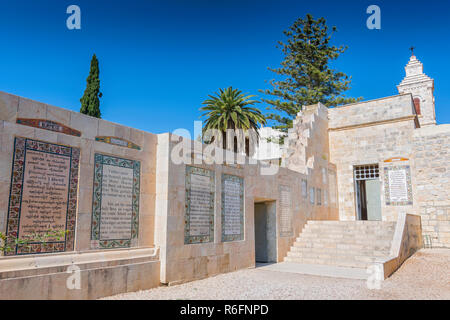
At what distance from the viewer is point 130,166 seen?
698 centimetres

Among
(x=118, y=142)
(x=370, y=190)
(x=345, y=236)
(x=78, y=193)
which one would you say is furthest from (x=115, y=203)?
(x=370, y=190)

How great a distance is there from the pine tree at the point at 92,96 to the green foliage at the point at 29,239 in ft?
45.8

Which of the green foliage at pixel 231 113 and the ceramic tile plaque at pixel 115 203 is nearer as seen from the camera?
the ceramic tile plaque at pixel 115 203

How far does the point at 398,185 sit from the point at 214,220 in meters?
10.0

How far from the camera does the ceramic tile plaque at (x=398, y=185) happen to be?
14789mm

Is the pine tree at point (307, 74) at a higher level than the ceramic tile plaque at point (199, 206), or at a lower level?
higher

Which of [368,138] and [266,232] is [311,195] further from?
[368,138]

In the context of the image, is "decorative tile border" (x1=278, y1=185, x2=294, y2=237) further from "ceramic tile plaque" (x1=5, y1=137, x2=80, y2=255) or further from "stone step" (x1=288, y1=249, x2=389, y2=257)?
"ceramic tile plaque" (x1=5, y1=137, x2=80, y2=255)

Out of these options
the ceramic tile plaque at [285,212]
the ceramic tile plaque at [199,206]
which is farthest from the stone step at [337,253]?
the ceramic tile plaque at [199,206]

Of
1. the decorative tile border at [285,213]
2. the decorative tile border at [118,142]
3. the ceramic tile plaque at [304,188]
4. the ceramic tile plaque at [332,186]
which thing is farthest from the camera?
the ceramic tile plaque at [332,186]

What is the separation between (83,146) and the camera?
20.2ft

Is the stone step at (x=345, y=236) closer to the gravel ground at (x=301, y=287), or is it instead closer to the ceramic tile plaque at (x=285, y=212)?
the ceramic tile plaque at (x=285, y=212)
